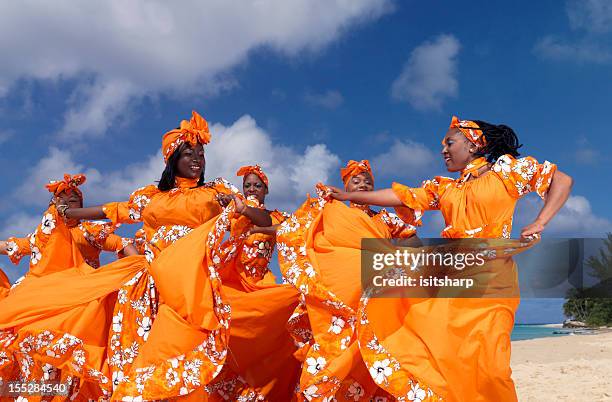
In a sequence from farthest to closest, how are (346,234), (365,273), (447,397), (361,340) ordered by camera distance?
(346,234) < (365,273) < (361,340) < (447,397)

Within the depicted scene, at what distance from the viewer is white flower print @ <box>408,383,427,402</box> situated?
402 cm

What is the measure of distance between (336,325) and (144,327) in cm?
159

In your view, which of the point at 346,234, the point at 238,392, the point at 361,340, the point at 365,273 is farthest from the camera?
the point at 238,392

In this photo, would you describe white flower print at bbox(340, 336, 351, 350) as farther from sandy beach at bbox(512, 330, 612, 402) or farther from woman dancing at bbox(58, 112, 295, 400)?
sandy beach at bbox(512, 330, 612, 402)

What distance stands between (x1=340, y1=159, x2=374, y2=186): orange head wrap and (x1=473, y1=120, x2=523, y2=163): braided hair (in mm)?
1600

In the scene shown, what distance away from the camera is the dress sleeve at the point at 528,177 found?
4.46m

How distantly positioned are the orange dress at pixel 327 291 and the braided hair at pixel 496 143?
87 cm

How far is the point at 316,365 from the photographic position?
14.8 feet

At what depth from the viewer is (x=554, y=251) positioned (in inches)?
205

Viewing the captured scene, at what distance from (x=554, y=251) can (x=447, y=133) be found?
1374 millimetres

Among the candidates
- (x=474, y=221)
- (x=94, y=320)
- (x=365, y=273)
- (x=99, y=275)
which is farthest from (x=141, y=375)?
(x=474, y=221)

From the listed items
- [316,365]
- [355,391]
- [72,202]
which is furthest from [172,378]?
[72,202]

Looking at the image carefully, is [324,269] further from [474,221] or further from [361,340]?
[474,221]

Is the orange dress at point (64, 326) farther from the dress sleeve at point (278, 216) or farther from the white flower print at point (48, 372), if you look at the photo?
the dress sleeve at point (278, 216)
